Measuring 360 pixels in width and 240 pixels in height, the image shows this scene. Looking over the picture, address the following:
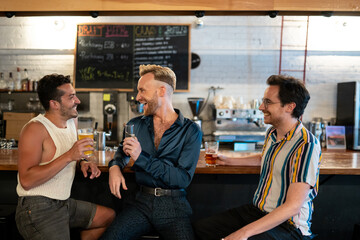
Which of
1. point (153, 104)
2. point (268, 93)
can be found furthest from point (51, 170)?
point (268, 93)

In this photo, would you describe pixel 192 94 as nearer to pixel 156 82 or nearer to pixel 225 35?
pixel 225 35

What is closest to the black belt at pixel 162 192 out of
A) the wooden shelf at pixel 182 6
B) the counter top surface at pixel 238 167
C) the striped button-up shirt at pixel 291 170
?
the counter top surface at pixel 238 167

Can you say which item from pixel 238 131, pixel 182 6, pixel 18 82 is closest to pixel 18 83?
pixel 18 82

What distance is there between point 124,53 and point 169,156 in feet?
12.1

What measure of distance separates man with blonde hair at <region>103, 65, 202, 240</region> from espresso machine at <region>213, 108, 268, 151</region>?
8.68ft

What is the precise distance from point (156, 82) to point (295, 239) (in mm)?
1264

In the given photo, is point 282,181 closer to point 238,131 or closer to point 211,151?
point 211,151

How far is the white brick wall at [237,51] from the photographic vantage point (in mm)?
5363

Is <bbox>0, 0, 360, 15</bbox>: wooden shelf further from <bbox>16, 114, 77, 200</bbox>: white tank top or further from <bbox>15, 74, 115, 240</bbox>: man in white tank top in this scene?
<bbox>16, 114, 77, 200</bbox>: white tank top

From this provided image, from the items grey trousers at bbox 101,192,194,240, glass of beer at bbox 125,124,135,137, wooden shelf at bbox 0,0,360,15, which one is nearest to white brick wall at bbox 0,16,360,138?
wooden shelf at bbox 0,0,360,15

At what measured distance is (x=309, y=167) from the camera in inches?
65.0

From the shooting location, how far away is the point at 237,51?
5.38 meters

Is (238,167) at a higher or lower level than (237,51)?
lower

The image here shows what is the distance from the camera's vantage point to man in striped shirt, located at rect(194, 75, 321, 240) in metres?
1.63
